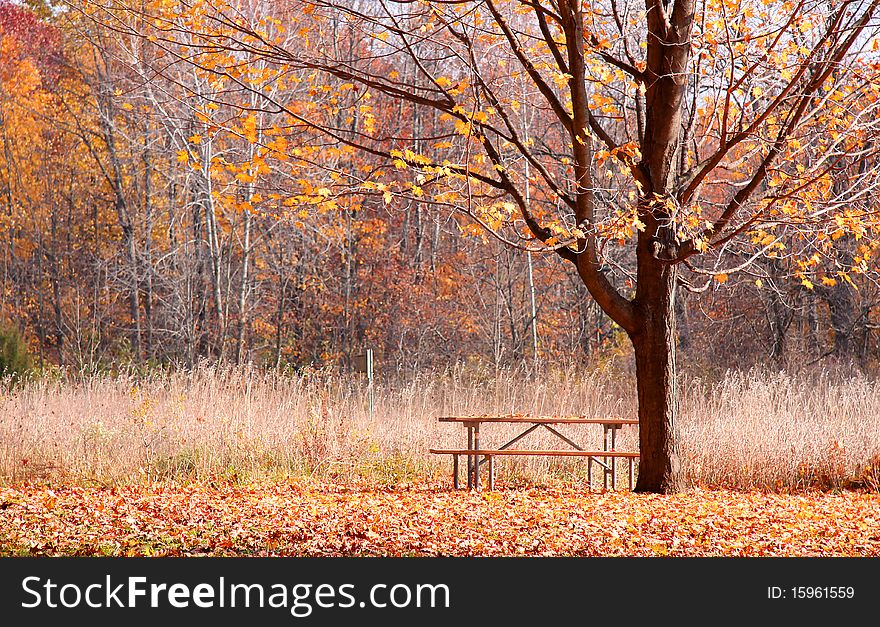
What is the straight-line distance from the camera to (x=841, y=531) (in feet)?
19.2

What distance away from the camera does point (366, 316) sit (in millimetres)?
17641

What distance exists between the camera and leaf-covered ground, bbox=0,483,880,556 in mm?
5219

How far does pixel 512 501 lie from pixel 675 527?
58.2 inches

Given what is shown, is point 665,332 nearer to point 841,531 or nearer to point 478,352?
point 841,531

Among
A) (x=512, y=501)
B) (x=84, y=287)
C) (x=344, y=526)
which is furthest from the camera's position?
(x=84, y=287)

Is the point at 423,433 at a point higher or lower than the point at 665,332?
lower

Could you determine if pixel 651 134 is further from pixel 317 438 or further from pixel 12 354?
pixel 12 354

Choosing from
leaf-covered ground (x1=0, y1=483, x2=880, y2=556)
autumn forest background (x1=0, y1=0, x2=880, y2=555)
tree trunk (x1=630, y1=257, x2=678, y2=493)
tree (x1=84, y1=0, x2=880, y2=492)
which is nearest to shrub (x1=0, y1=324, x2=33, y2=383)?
autumn forest background (x1=0, y1=0, x2=880, y2=555)

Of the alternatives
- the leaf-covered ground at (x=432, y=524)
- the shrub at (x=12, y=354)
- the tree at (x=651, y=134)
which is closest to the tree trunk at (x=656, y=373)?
the tree at (x=651, y=134)

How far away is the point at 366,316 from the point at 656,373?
10754 mm

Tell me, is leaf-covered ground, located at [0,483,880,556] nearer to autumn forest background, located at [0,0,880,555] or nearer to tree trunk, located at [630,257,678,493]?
autumn forest background, located at [0,0,880,555]

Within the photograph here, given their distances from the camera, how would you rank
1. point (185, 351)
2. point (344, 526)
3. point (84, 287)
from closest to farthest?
1. point (344, 526)
2. point (185, 351)
3. point (84, 287)

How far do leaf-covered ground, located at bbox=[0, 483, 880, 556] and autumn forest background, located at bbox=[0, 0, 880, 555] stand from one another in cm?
4

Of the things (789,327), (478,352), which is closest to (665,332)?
(789,327)
